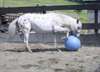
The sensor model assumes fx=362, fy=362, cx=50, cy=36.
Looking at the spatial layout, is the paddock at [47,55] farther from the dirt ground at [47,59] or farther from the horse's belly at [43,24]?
the horse's belly at [43,24]

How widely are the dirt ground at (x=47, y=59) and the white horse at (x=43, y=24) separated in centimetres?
58

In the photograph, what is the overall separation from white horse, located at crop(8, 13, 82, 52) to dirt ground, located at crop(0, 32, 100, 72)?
58cm

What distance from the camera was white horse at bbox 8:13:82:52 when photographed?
35.5ft

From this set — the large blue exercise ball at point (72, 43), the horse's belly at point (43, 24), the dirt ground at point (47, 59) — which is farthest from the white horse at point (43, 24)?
the dirt ground at point (47, 59)

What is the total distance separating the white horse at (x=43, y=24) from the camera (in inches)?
426

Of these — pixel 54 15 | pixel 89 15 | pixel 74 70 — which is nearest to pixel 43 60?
pixel 74 70

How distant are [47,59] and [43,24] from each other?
5.59 feet

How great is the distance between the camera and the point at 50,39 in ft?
42.3

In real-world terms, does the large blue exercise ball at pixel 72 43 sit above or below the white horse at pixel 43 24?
below

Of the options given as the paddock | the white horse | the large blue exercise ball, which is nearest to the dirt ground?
the paddock

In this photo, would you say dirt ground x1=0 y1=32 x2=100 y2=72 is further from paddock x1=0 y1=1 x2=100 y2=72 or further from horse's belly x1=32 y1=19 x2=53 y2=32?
horse's belly x1=32 y1=19 x2=53 y2=32

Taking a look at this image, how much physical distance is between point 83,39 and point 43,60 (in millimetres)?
4039

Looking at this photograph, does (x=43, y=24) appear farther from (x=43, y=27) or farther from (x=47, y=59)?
(x=47, y=59)

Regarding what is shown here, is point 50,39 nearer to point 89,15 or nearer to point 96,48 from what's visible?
point 96,48
